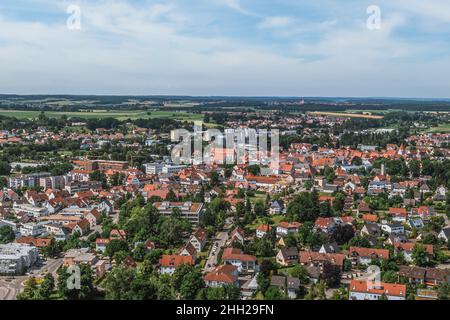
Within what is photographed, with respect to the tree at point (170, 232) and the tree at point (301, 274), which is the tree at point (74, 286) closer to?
the tree at point (170, 232)

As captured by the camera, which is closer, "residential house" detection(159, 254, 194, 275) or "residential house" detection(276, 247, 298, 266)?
"residential house" detection(159, 254, 194, 275)

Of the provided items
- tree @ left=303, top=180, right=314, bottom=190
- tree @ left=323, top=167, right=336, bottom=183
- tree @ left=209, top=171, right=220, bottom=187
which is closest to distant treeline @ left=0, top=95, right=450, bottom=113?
tree @ left=323, top=167, right=336, bottom=183

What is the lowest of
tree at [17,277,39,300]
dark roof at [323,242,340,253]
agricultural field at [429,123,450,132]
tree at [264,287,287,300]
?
tree at [17,277,39,300]

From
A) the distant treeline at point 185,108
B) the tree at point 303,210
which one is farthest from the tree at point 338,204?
the distant treeline at point 185,108

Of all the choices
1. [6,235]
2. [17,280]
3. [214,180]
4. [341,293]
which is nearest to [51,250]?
[17,280]

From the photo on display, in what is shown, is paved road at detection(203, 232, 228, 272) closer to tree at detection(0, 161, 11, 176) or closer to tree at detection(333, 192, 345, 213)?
tree at detection(333, 192, 345, 213)

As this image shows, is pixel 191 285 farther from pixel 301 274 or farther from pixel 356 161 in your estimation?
pixel 356 161
